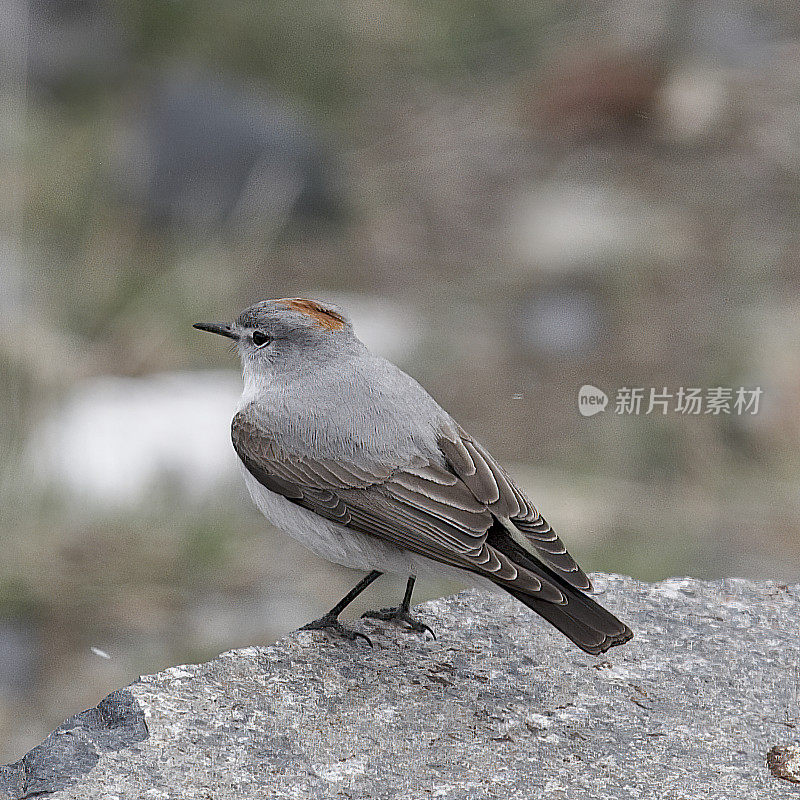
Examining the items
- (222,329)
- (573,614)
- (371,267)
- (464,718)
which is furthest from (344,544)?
(371,267)

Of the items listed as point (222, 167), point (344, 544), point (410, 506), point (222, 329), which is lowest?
point (344, 544)

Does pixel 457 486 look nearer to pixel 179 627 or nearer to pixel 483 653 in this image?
pixel 483 653

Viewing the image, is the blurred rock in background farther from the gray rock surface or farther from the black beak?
the gray rock surface

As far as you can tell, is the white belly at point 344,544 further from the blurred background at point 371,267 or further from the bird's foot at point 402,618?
the blurred background at point 371,267

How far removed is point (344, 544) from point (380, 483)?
0.79 ft

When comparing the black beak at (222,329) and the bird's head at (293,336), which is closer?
the bird's head at (293,336)

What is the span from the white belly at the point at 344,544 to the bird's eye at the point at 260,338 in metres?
0.45

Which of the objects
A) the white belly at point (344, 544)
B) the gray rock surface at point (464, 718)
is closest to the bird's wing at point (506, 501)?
the white belly at point (344, 544)

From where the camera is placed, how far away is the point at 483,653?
390 cm

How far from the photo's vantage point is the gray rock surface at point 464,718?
321cm

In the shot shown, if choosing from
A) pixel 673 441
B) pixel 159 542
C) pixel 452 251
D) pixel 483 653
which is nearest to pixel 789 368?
pixel 673 441

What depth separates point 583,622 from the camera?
11.2 feet

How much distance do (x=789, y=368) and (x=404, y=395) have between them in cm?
448

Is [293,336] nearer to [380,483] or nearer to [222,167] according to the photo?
[380,483]
